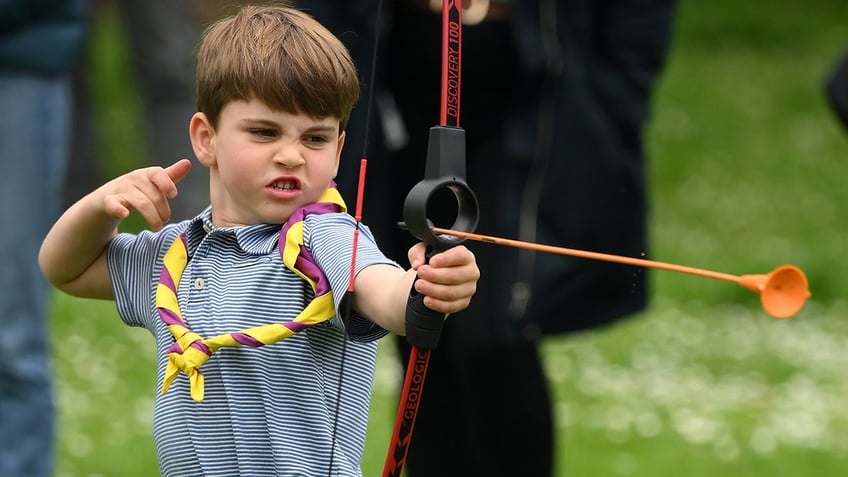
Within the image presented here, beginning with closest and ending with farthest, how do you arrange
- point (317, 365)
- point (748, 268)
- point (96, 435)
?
1. point (317, 365)
2. point (96, 435)
3. point (748, 268)

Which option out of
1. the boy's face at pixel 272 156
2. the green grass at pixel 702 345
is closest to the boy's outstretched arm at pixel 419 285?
the boy's face at pixel 272 156

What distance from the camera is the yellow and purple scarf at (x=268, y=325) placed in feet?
7.73

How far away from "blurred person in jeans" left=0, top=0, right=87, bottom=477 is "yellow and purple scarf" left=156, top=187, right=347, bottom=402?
220 centimetres

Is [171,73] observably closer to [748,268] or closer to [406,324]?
[748,268]

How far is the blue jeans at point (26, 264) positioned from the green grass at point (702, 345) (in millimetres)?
948

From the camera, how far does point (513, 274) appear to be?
4.09 m

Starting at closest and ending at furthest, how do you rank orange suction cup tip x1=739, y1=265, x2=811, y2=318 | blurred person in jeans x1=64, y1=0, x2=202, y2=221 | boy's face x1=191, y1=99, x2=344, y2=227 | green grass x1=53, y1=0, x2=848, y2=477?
orange suction cup tip x1=739, y1=265, x2=811, y2=318
boy's face x1=191, y1=99, x2=344, y2=227
green grass x1=53, y1=0, x2=848, y2=477
blurred person in jeans x1=64, y1=0, x2=202, y2=221

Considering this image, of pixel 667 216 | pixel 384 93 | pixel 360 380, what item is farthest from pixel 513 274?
pixel 667 216

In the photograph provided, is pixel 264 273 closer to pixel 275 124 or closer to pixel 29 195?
pixel 275 124

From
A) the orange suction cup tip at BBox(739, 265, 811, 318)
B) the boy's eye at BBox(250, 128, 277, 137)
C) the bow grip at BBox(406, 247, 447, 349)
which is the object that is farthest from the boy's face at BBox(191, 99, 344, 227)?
the orange suction cup tip at BBox(739, 265, 811, 318)

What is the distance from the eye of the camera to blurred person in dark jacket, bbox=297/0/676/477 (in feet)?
13.2

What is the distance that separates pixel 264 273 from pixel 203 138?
0.23 meters

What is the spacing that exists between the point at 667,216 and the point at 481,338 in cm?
754

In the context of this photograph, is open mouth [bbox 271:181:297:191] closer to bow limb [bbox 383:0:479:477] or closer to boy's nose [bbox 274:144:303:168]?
boy's nose [bbox 274:144:303:168]
